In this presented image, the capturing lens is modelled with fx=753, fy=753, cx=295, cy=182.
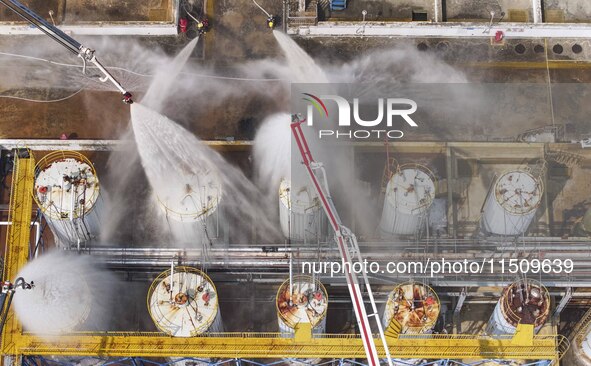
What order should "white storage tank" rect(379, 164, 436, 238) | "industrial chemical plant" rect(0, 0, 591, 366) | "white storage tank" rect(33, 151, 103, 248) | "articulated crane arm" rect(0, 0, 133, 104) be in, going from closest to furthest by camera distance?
"articulated crane arm" rect(0, 0, 133, 104) < "industrial chemical plant" rect(0, 0, 591, 366) < "white storage tank" rect(33, 151, 103, 248) < "white storage tank" rect(379, 164, 436, 238)

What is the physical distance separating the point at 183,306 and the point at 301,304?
677 cm

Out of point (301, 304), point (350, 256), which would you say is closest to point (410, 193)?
point (350, 256)

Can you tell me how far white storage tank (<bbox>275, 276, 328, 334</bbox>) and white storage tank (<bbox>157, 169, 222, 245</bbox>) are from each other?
256 inches

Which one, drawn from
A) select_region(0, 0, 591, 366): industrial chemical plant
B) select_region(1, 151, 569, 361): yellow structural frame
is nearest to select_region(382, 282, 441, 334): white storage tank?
select_region(0, 0, 591, 366): industrial chemical plant

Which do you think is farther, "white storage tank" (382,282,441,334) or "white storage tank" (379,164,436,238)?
"white storage tank" (379,164,436,238)

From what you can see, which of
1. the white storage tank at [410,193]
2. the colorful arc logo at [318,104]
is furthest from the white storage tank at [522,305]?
the colorful arc logo at [318,104]

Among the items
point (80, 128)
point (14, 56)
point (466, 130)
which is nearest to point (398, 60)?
point (466, 130)

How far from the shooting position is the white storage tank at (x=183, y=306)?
4291 cm

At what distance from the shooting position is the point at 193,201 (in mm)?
45688

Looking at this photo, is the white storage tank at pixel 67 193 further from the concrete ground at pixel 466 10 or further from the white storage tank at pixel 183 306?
the concrete ground at pixel 466 10

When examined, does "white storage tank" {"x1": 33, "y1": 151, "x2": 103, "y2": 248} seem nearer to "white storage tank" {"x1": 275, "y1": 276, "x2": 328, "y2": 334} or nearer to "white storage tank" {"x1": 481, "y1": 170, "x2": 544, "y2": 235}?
"white storage tank" {"x1": 275, "y1": 276, "x2": 328, "y2": 334}

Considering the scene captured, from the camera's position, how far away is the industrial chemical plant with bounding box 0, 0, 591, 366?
4359 cm

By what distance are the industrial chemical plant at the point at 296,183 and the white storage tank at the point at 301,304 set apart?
0.32 ft

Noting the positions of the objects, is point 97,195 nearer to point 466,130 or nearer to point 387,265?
point 387,265
